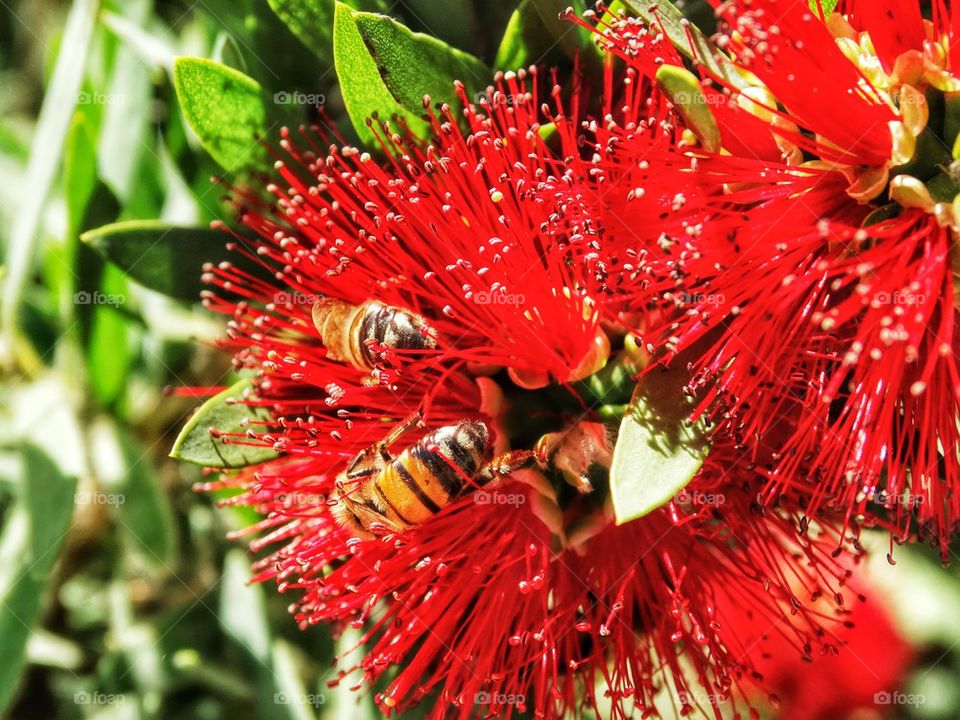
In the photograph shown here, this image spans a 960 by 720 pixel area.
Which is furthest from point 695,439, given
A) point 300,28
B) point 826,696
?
point 826,696

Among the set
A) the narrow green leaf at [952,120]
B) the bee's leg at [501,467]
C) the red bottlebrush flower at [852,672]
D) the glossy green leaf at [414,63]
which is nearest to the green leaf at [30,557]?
the bee's leg at [501,467]

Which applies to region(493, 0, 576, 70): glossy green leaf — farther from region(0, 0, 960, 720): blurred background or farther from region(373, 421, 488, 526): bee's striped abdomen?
region(373, 421, 488, 526): bee's striped abdomen

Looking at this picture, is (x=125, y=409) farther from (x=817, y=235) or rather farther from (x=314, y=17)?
(x=817, y=235)

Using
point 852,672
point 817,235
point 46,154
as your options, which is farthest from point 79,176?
point 852,672

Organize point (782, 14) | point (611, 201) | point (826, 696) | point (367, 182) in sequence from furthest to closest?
point (826, 696) → point (367, 182) → point (611, 201) → point (782, 14)

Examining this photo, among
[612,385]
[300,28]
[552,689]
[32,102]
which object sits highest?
[32,102]

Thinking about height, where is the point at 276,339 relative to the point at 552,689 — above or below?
above

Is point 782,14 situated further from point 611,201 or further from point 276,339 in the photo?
point 276,339
